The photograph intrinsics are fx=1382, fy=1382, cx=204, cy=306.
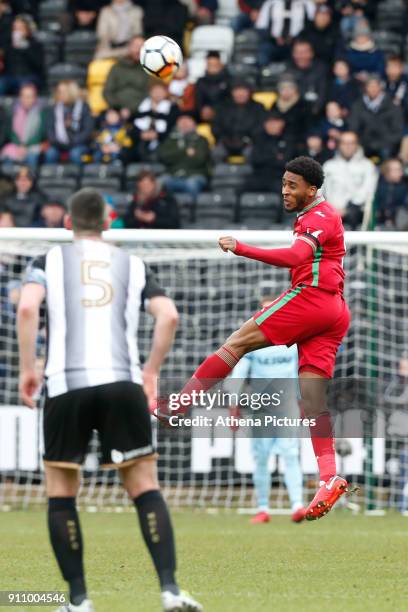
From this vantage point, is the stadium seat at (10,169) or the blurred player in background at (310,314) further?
the stadium seat at (10,169)

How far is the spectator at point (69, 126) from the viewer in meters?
19.4

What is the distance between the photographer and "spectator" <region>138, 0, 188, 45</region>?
20.5 metres

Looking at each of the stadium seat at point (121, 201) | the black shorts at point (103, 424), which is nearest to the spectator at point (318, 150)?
the stadium seat at point (121, 201)

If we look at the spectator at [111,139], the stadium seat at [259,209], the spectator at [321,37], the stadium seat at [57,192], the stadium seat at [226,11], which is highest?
the stadium seat at [226,11]

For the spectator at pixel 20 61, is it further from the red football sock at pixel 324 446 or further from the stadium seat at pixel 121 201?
the red football sock at pixel 324 446

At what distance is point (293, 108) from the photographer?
18562 millimetres

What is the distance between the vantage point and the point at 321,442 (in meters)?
9.35

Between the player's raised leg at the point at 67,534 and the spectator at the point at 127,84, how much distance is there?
13.7m

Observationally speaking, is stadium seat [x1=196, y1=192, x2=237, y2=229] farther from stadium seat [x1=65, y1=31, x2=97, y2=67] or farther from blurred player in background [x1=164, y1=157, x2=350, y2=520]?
blurred player in background [x1=164, y1=157, x2=350, y2=520]

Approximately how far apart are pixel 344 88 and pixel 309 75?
23.4 inches

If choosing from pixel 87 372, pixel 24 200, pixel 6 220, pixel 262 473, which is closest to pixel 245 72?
pixel 24 200

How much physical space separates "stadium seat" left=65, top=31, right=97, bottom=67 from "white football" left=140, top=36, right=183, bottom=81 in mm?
9401

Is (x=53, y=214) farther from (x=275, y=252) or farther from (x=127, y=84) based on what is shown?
(x=275, y=252)

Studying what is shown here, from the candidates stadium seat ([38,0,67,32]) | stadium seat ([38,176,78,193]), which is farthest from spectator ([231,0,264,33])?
stadium seat ([38,176,78,193])
